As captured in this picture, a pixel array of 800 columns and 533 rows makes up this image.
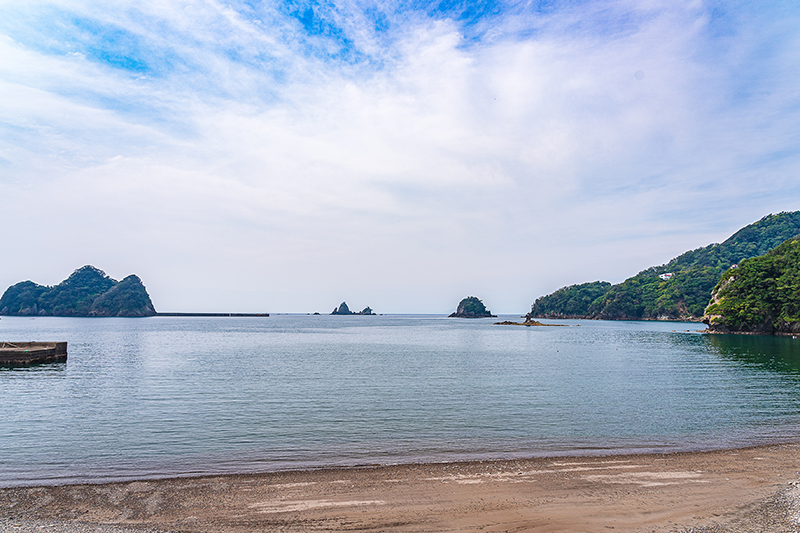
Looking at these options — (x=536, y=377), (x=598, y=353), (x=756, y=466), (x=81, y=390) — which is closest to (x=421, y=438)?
(x=756, y=466)

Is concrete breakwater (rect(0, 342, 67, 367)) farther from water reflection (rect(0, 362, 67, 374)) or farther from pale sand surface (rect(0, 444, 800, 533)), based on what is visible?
pale sand surface (rect(0, 444, 800, 533))

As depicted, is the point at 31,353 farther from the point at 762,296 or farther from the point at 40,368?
the point at 762,296

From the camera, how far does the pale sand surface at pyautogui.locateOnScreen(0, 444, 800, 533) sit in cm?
1284

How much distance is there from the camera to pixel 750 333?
115000 millimetres

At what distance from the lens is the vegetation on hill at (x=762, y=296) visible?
10494cm

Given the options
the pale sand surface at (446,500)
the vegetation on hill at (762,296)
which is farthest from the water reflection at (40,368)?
the vegetation on hill at (762,296)

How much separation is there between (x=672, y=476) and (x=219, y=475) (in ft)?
60.7

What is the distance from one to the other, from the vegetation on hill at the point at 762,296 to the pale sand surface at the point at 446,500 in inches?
4580

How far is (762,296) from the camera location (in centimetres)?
11125

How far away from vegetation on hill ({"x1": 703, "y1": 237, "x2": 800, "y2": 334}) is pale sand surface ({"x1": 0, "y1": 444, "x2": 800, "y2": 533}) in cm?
11632

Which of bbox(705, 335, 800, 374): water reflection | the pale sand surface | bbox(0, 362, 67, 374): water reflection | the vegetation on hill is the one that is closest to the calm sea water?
bbox(0, 362, 67, 374): water reflection

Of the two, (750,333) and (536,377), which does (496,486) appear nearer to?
(536,377)

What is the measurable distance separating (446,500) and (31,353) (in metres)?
65.0

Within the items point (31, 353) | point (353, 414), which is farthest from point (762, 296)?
point (31, 353)
